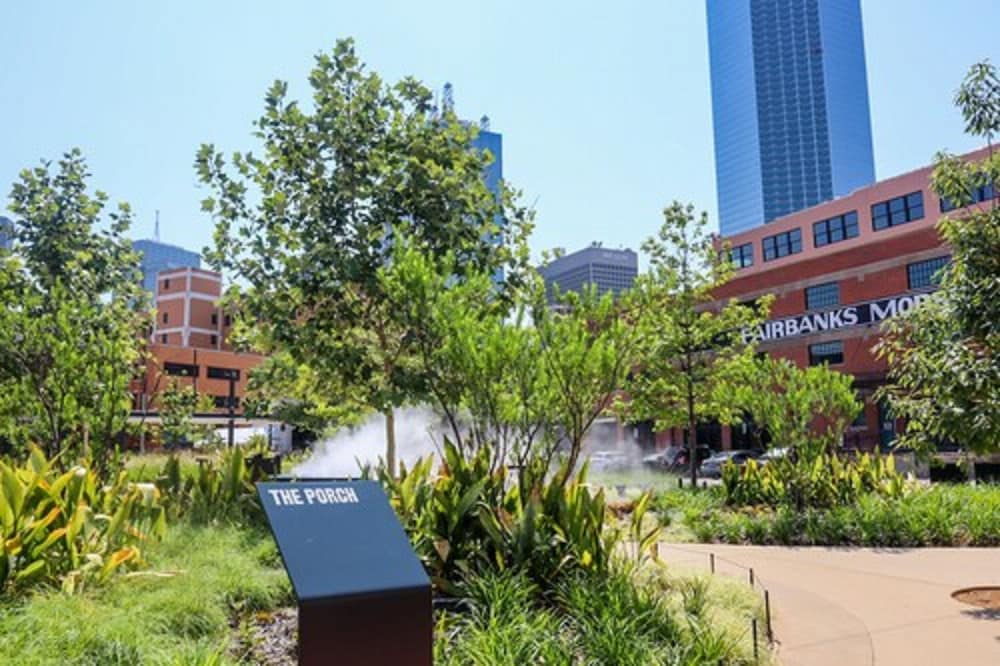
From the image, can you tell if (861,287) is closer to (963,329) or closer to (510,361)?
(963,329)

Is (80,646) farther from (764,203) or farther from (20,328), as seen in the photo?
(764,203)

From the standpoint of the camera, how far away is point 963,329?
7188 millimetres

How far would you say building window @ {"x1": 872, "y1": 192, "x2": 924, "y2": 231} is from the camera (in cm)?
4731

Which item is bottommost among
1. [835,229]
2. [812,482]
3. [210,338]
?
[812,482]

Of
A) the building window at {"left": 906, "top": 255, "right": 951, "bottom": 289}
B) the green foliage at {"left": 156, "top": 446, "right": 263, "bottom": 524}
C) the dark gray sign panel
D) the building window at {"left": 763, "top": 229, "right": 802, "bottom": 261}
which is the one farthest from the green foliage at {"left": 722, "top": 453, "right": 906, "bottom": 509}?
the building window at {"left": 763, "top": 229, "right": 802, "bottom": 261}

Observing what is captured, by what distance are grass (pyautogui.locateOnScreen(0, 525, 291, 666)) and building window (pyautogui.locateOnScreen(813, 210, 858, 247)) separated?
5078cm

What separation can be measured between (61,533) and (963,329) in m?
8.02

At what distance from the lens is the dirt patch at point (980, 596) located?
7.45 meters

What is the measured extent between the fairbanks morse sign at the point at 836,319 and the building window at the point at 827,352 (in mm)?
790

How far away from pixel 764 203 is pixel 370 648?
150 m

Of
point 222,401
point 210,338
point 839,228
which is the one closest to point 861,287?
point 839,228

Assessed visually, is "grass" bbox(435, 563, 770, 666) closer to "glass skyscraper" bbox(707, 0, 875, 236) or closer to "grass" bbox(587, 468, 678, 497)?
"grass" bbox(587, 468, 678, 497)

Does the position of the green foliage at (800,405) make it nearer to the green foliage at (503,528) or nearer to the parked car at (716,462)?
the green foliage at (503,528)

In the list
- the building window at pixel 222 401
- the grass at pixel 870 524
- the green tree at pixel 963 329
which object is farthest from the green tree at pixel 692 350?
the building window at pixel 222 401
